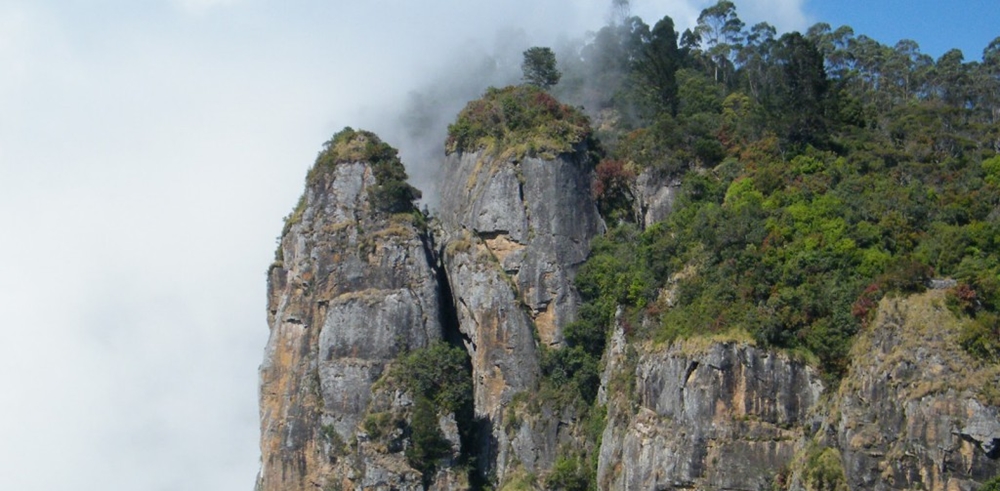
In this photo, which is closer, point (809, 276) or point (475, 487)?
point (809, 276)

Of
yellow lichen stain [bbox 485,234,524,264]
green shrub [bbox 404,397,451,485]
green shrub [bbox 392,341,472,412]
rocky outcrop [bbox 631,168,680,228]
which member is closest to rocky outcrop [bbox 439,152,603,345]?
yellow lichen stain [bbox 485,234,524,264]

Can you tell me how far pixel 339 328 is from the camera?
6406 centimetres

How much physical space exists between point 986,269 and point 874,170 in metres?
12.6

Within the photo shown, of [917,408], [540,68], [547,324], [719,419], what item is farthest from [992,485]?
[540,68]

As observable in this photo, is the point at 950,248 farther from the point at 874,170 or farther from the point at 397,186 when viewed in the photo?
the point at 397,186

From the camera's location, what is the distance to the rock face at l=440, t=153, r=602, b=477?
206 feet

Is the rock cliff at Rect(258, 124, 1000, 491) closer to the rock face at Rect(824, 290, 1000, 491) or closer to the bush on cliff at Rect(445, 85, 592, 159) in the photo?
the rock face at Rect(824, 290, 1000, 491)

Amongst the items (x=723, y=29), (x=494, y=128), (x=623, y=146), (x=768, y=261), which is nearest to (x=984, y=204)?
(x=768, y=261)

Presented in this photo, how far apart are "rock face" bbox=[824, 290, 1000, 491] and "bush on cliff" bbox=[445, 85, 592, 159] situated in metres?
23.7

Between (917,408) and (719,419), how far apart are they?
8.60 metres

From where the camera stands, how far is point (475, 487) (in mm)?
61219

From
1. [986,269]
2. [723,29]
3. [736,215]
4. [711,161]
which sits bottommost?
[986,269]

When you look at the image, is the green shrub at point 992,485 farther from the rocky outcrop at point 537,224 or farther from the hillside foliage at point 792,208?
the rocky outcrop at point 537,224

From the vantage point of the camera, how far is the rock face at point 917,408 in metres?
44.0
